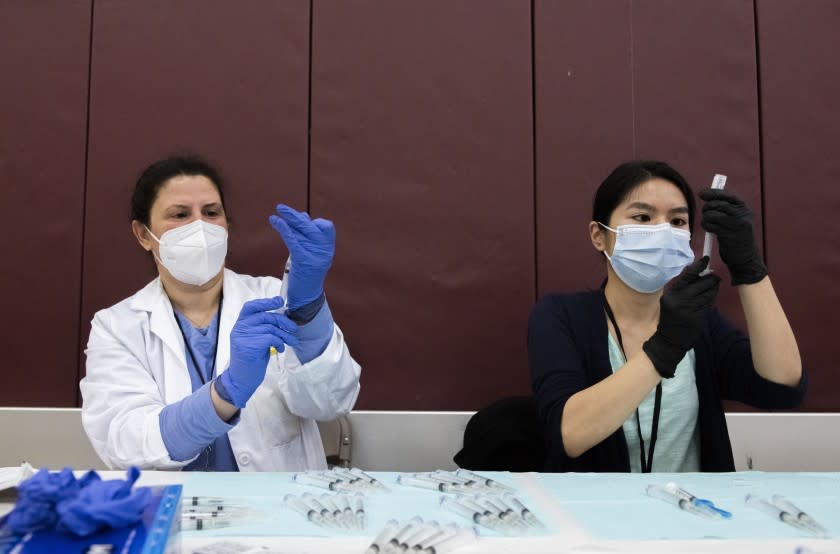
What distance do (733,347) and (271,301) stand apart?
115 centimetres

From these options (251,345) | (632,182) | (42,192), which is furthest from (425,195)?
(42,192)

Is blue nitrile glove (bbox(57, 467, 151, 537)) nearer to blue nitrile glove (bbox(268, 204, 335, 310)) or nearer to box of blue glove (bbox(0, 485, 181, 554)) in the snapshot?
box of blue glove (bbox(0, 485, 181, 554))

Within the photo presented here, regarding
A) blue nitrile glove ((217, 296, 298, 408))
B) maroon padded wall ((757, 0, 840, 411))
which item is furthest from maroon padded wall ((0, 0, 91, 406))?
maroon padded wall ((757, 0, 840, 411))

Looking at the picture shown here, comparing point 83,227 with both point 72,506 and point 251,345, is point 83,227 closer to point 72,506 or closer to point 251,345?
point 251,345

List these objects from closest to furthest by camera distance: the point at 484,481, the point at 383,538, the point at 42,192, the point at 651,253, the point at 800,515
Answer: the point at 383,538, the point at 800,515, the point at 484,481, the point at 651,253, the point at 42,192

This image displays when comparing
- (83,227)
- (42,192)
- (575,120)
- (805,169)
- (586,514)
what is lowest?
(586,514)

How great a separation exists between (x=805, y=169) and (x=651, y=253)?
1024 mm

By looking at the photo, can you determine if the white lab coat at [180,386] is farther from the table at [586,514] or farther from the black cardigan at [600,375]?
the black cardigan at [600,375]

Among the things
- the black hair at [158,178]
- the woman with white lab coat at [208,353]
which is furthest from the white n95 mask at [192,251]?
the black hair at [158,178]

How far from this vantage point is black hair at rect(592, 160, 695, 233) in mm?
1635

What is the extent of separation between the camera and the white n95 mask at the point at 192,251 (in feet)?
5.33

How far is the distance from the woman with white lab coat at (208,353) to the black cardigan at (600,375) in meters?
0.51

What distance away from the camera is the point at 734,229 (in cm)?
147

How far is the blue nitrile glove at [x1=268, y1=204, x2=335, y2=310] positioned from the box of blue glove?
822 mm
